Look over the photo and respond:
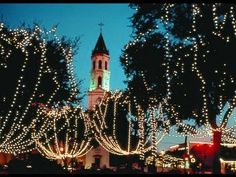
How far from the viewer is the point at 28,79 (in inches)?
1030

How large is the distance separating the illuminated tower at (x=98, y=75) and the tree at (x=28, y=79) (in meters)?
47.8

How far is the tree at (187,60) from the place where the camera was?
75.2 ft

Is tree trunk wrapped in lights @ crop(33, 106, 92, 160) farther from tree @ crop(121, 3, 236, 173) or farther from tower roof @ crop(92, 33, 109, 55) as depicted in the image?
tower roof @ crop(92, 33, 109, 55)

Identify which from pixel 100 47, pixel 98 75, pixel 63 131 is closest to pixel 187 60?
pixel 63 131

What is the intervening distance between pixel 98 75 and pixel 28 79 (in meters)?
55.8

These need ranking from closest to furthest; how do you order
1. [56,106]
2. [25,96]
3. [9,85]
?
[9,85] → [25,96] → [56,106]

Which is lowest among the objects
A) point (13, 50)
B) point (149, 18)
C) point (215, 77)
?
point (215, 77)

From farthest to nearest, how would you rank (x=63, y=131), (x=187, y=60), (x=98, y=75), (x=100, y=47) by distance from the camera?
(x=100, y=47)
(x=98, y=75)
(x=63, y=131)
(x=187, y=60)

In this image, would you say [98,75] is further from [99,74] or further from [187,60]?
[187,60]

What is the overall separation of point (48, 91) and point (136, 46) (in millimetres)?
5789

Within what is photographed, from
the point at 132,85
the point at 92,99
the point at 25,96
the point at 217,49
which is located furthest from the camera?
the point at 92,99

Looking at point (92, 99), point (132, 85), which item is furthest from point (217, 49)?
point (92, 99)

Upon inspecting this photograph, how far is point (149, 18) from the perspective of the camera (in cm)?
2642

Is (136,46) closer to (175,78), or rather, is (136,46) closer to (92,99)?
(175,78)
